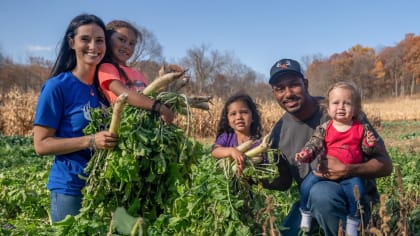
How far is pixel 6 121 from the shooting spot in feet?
62.4

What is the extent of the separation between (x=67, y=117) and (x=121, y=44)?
860 millimetres

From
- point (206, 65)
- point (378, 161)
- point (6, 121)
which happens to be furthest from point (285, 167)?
point (206, 65)

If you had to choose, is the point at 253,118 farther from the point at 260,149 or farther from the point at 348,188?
the point at 260,149

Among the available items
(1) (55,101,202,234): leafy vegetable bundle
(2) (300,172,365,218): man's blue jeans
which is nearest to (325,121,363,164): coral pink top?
(2) (300,172,365,218): man's blue jeans

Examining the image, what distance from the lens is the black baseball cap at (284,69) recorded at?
3.65 m

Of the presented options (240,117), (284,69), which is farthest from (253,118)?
(284,69)

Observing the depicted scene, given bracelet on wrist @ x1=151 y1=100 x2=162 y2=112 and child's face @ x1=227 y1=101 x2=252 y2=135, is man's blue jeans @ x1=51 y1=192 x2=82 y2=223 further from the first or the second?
child's face @ x1=227 y1=101 x2=252 y2=135

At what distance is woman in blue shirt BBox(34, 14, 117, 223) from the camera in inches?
99.7

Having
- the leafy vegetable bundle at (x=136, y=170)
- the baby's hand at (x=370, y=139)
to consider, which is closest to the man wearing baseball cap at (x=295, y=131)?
the baby's hand at (x=370, y=139)

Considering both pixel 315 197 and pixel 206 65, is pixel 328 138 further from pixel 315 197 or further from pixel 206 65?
pixel 206 65

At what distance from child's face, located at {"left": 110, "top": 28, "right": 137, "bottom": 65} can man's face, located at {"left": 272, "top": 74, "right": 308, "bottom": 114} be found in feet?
4.51

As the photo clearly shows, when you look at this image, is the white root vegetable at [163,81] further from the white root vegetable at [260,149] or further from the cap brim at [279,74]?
the cap brim at [279,74]

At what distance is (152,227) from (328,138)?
1.59 m

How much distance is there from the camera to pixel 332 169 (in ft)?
10.1
